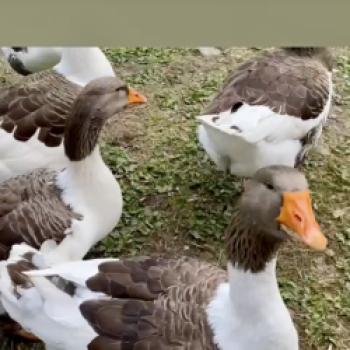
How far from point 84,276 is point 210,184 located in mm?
959

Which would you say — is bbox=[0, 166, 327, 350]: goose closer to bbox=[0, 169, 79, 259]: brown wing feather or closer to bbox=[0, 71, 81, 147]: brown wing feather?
bbox=[0, 169, 79, 259]: brown wing feather

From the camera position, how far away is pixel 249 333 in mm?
1526

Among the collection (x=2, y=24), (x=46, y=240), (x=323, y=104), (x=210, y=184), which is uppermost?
(x=2, y=24)

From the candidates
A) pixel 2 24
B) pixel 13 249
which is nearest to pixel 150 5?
pixel 2 24

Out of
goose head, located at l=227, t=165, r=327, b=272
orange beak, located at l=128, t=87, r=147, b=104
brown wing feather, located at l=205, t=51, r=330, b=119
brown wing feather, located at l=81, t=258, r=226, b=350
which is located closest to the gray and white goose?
orange beak, located at l=128, t=87, r=147, b=104

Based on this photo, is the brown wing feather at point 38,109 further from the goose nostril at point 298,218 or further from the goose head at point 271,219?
the goose nostril at point 298,218

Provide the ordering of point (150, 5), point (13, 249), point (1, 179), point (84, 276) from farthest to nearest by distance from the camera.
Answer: point (1, 179) → point (13, 249) → point (84, 276) → point (150, 5)

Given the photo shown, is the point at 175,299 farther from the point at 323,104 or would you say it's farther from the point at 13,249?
the point at 323,104

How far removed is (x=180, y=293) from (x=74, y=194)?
52cm

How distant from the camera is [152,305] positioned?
5.28 ft

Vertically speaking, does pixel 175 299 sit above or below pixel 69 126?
below

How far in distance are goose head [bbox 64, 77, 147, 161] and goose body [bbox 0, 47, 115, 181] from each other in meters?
0.23

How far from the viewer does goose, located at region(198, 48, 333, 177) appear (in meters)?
2.05

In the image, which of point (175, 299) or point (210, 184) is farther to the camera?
point (210, 184)
